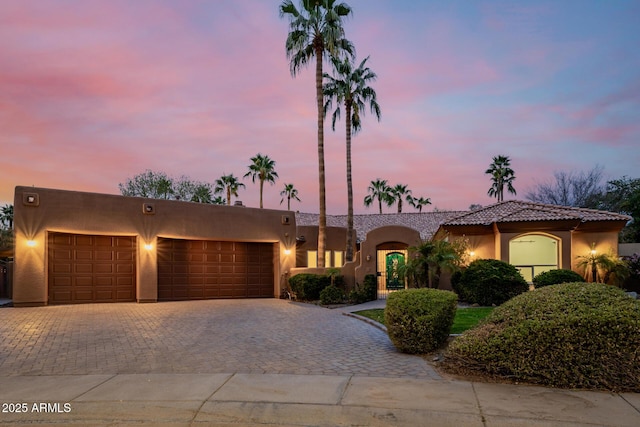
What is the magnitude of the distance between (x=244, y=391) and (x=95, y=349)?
4521mm

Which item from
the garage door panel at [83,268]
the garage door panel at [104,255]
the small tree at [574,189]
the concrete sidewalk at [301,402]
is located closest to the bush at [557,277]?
the concrete sidewalk at [301,402]

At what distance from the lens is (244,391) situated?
6.02m

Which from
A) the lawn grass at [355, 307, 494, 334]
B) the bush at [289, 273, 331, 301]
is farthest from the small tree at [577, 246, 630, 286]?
the bush at [289, 273, 331, 301]

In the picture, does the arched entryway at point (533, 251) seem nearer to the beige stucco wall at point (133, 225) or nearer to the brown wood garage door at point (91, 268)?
the beige stucco wall at point (133, 225)

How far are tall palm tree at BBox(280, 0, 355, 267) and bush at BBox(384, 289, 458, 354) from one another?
513 inches

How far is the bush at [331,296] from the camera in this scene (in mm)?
18266

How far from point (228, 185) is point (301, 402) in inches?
1784

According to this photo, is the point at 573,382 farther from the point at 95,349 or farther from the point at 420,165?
the point at 420,165

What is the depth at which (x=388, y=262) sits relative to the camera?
21938mm

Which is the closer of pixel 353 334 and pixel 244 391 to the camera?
pixel 244 391

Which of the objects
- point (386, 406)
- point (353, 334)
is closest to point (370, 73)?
point (353, 334)

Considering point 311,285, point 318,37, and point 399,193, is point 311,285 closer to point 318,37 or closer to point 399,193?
point 318,37

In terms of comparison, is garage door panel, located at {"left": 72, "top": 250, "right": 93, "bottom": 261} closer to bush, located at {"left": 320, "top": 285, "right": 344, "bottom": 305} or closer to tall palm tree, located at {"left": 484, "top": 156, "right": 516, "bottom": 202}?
bush, located at {"left": 320, "top": 285, "right": 344, "bottom": 305}

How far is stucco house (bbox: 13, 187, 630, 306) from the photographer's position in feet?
53.7
